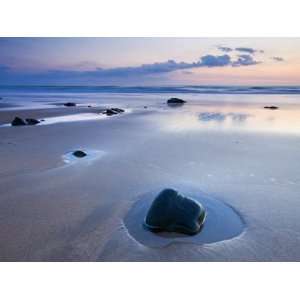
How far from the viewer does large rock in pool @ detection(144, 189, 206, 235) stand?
8.20ft

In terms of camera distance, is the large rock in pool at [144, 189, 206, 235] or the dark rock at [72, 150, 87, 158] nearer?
the large rock in pool at [144, 189, 206, 235]

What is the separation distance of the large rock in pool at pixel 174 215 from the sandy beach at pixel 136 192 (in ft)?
0.34

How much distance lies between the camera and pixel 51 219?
277cm

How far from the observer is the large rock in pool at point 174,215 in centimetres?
250

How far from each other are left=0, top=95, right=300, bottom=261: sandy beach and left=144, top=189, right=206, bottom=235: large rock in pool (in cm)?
10

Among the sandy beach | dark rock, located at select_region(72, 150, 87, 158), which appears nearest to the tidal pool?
the sandy beach

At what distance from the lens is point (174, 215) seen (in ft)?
8.28

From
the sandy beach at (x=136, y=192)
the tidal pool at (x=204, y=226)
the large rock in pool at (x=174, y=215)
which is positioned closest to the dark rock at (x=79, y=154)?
the sandy beach at (x=136, y=192)

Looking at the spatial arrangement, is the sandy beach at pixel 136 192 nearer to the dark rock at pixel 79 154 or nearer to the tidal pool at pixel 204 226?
the tidal pool at pixel 204 226

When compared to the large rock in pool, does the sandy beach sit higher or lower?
lower

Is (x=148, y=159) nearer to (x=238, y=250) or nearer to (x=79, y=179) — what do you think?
(x=79, y=179)

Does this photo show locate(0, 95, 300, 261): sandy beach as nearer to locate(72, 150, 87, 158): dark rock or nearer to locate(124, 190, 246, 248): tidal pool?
locate(124, 190, 246, 248): tidal pool

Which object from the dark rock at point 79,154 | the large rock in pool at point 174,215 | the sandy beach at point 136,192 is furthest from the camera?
the dark rock at point 79,154

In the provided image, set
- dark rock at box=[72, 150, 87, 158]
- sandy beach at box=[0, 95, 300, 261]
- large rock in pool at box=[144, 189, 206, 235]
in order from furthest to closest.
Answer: dark rock at box=[72, 150, 87, 158] < large rock in pool at box=[144, 189, 206, 235] < sandy beach at box=[0, 95, 300, 261]
